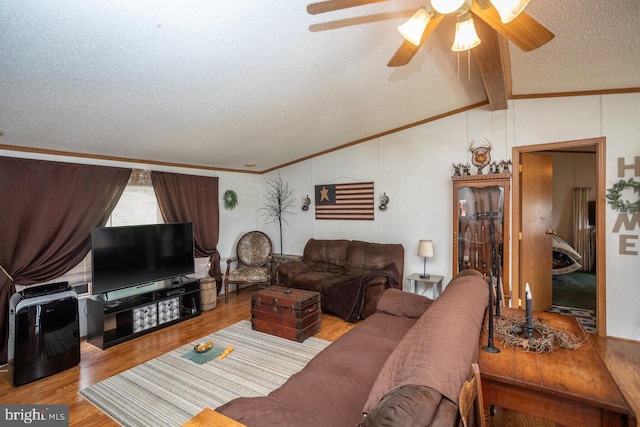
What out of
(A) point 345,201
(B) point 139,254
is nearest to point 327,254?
(A) point 345,201

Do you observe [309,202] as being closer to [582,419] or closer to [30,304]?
[30,304]

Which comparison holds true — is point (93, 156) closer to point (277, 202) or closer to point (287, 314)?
point (287, 314)

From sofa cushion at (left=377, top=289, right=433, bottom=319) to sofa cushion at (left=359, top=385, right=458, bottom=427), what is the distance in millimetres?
1738

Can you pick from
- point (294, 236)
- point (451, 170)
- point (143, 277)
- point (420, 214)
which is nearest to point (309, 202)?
point (294, 236)

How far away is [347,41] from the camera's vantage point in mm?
2285

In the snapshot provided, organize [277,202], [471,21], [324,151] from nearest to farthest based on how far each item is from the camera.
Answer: [471,21] → [324,151] → [277,202]

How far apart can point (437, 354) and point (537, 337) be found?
82 cm

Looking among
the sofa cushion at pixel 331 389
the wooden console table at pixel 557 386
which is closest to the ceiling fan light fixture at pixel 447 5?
the wooden console table at pixel 557 386

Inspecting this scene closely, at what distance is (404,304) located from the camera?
280 centimetres

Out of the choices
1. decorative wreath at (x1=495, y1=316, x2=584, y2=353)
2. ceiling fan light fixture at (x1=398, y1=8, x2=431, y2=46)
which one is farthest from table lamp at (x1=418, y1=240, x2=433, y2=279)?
ceiling fan light fixture at (x1=398, y1=8, x2=431, y2=46)

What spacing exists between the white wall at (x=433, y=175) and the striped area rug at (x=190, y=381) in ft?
7.13

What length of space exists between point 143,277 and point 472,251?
13.6ft

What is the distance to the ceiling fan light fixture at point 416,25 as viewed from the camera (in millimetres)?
1481
